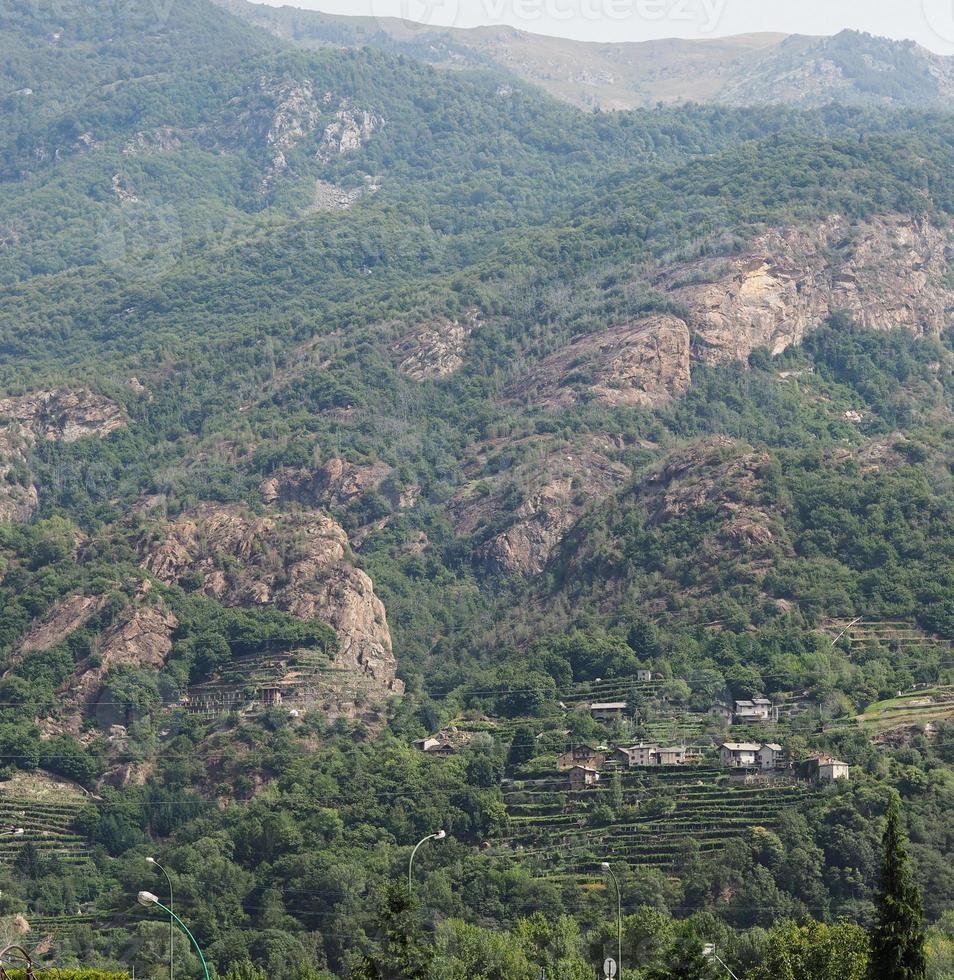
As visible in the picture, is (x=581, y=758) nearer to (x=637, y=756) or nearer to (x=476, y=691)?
A: (x=637, y=756)

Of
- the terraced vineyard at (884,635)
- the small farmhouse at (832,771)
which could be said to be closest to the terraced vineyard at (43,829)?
the small farmhouse at (832,771)

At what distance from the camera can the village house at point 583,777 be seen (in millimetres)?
135250

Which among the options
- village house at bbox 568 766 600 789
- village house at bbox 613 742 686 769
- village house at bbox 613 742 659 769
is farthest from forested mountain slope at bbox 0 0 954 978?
village house at bbox 613 742 659 769

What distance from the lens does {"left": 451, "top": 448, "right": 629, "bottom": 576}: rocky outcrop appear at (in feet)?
616

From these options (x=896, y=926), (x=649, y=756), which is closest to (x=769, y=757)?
(x=649, y=756)

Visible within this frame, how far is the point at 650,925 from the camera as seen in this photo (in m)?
105

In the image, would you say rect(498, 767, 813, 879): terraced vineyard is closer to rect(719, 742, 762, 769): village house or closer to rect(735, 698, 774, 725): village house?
rect(719, 742, 762, 769): village house

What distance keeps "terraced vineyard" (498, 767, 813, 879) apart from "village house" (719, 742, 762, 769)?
3.62 feet

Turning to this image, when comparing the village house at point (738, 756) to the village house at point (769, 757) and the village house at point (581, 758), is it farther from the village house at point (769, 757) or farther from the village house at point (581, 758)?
the village house at point (581, 758)

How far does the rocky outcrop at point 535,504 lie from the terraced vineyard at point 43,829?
5373 centimetres

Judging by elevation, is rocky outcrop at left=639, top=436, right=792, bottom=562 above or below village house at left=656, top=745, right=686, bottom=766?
above

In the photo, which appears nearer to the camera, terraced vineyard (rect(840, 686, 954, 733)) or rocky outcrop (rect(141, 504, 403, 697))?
terraced vineyard (rect(840, 686, 954, 733))

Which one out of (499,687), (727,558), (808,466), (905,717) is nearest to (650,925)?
(905,717)

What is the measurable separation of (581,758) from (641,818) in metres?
12.1
